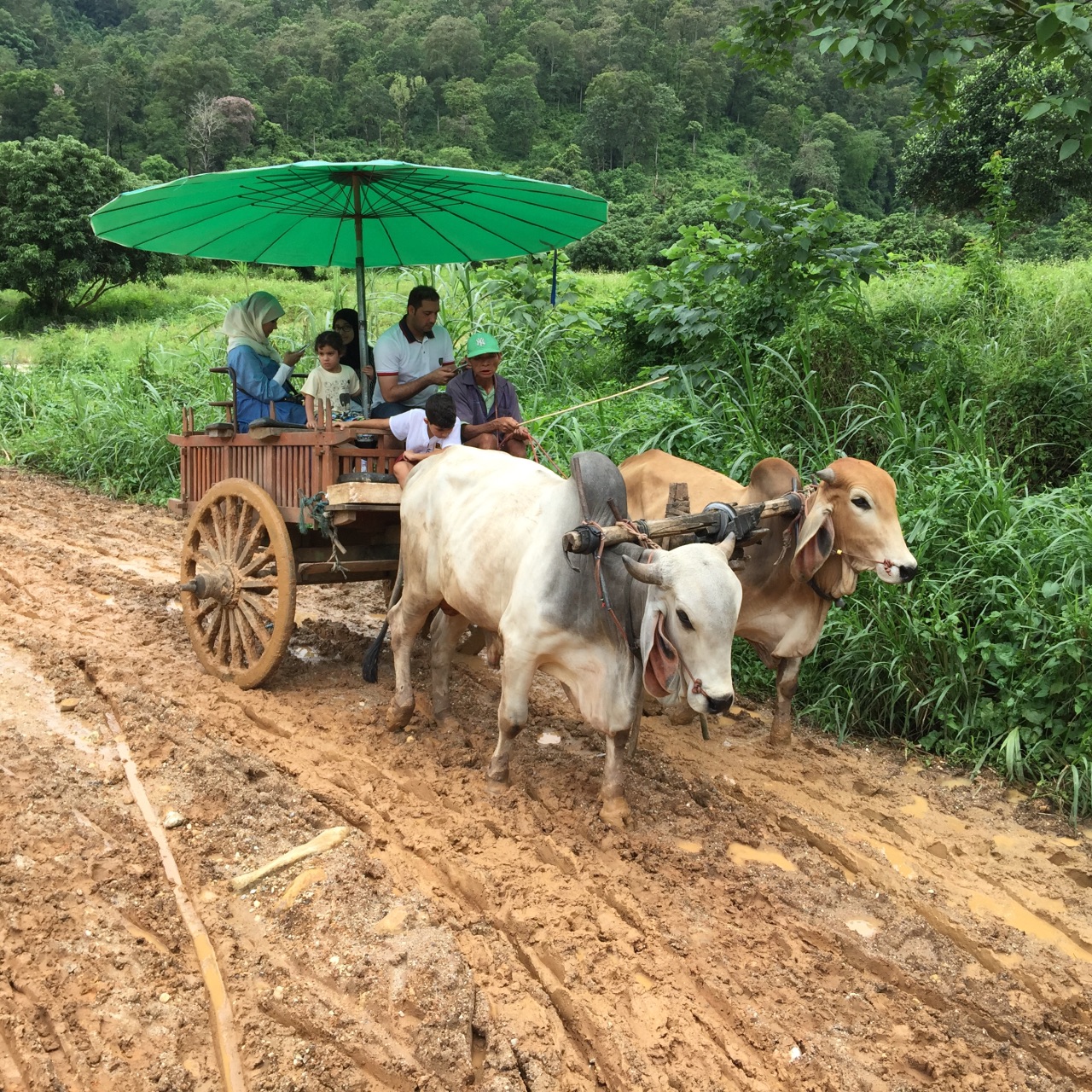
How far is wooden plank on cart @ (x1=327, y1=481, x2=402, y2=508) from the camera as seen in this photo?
477 centimetres

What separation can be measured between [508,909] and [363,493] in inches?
85.4

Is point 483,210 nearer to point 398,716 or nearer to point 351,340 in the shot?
point 351,340

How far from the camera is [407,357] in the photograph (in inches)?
231

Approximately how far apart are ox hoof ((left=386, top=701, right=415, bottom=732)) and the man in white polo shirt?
1.78 m

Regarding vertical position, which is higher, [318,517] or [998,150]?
[998,150]

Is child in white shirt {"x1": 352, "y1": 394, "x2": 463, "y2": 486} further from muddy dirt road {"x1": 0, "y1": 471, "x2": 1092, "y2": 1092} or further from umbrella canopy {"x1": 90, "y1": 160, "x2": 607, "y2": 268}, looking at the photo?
muddy dirt road {"x1": 0, "y1": 471, "x2": 1092, "y2": 1092}

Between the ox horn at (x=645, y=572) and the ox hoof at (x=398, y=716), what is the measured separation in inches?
70.3

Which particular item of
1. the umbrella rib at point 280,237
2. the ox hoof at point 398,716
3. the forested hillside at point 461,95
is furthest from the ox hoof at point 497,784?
the forested hillside at point 461,95

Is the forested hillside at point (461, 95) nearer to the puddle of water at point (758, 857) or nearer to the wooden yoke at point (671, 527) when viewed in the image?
the wooden yoke at point (671, 527)

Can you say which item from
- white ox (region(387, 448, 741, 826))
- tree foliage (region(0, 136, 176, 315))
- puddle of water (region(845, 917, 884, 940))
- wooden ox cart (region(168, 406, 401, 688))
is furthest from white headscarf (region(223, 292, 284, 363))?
tree foliage (region(0, 136, 176, 315))

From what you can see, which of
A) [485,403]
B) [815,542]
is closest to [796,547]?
[815,542]

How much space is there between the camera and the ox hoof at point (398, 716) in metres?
4.82

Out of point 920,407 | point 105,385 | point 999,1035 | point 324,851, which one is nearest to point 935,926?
point 999,1035

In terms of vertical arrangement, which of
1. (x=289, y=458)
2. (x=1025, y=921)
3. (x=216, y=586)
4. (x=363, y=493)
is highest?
(x=289, y=458)
